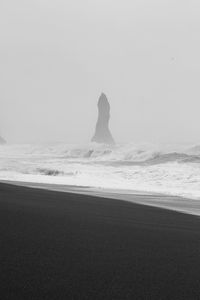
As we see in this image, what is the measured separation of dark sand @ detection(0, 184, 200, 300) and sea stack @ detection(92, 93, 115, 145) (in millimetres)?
116859

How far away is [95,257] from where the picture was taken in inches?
141

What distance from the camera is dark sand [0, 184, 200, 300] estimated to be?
8.87 feet

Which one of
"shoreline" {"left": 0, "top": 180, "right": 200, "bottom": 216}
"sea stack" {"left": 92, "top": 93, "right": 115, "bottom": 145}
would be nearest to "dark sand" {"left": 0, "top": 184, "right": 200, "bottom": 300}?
"shoreline" {"left": 0, "top": 180, "right": 200, "bottom": 216}

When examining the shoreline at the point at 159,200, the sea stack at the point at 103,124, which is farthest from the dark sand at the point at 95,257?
the sea stack at the point at 103,124

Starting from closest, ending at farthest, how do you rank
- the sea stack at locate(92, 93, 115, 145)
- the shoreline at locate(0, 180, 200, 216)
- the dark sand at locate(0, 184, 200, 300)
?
the dark sand at locate(0, 184, 200, 300), the shoreline at locate(0, 180, 200, 216), the sea stack at locate(92, 93, 115, 145)

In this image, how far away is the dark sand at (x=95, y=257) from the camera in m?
2.71

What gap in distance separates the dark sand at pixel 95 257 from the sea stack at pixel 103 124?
383 feet

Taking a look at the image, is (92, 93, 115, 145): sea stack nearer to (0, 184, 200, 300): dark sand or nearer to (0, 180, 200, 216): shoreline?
(0, 180, 200, 216): shoreline

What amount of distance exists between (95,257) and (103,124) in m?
124

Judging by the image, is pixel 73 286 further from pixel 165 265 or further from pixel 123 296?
pixel 165 265

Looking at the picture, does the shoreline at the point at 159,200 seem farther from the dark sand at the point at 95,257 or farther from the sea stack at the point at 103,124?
the sea stack at the point at 103,124

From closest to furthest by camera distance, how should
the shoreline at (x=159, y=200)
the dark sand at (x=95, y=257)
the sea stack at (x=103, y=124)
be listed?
the dark sand at (x=95, y=257), the shoreline at (x=159, y=200), the sea stack at (x=103, y=124)

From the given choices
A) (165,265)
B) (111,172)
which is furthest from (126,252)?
(111,172)

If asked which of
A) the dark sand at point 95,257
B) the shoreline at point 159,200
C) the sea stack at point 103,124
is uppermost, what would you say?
the sea stack at point 103,124
